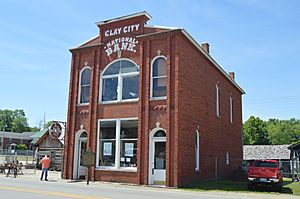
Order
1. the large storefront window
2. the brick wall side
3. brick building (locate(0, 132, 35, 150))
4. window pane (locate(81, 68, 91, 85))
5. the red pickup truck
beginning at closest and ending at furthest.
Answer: the red pickup truck, the brick wall side, the large storefront window, window pane (locate(81, 68, 91, 85)), brick building (locate(0, 132, 35, 150))

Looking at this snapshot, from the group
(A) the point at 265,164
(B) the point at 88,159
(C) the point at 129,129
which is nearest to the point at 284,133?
(A) the point at 265,164

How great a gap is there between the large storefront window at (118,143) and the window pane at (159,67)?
308 cm

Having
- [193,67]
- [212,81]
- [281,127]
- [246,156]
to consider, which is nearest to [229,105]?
[212,81]

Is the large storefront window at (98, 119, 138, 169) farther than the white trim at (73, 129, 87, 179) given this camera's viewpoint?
No

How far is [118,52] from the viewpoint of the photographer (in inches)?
848

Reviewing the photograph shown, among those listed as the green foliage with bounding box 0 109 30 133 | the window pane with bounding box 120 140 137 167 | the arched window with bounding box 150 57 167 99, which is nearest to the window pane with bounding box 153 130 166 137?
the window pane with bounding box 120 140 137 167

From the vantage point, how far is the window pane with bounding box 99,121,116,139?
21.0 metres

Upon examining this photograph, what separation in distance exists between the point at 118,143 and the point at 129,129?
1.08m

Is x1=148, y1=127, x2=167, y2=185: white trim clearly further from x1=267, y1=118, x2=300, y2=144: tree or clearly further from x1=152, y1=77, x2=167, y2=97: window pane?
x1=267, y1=118, x2=300, y2=144: tree

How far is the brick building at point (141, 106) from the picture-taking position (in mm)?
18984

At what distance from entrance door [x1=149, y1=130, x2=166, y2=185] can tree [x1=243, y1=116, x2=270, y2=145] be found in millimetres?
61024

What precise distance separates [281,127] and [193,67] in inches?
3764

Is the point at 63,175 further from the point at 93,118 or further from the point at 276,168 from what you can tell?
the point at 276,168

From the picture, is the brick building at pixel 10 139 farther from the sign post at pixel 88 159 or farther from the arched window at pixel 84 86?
the sign post at pixel 88 159
